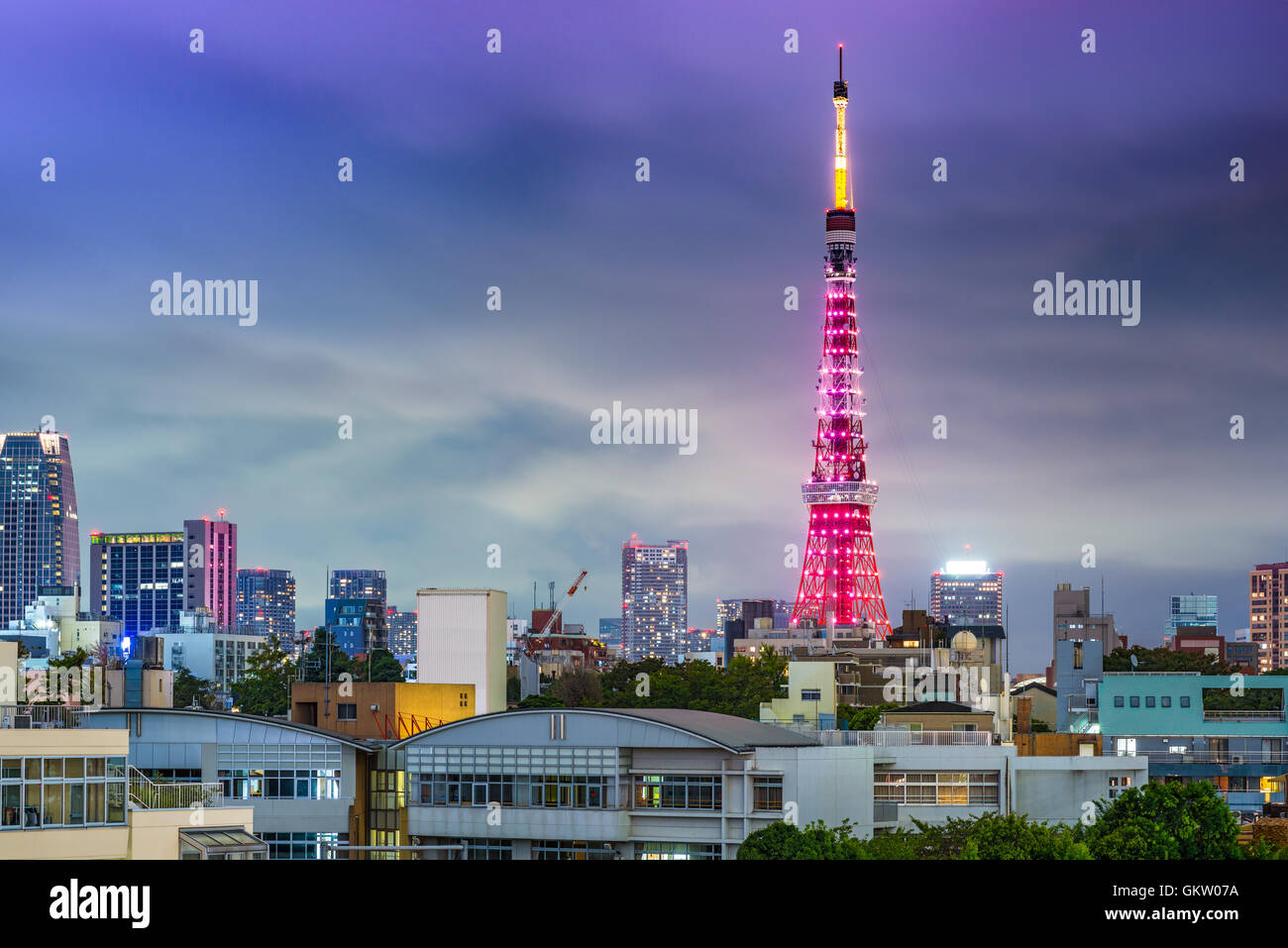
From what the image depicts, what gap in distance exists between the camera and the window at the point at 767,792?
192 feet

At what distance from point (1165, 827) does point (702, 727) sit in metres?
18.4

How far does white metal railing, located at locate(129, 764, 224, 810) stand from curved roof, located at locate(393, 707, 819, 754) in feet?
55.7

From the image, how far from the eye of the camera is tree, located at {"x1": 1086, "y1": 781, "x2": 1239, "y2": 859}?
51500 mm

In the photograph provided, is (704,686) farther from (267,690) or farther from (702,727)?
(702,727)

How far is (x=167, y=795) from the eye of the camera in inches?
1766

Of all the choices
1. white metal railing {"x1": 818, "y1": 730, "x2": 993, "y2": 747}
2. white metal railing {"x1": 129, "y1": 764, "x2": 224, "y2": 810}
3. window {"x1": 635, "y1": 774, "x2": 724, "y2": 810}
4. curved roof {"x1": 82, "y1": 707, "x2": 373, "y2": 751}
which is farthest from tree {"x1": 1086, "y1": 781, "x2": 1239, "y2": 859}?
curved roof {"x1": 82, "y1": 707, "x2": 373, "y2": 751}

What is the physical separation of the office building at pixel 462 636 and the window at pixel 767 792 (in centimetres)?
2992

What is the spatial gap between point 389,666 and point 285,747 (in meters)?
85.8

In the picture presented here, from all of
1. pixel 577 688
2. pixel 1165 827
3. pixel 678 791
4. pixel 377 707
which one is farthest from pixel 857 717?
pixel 577 688
